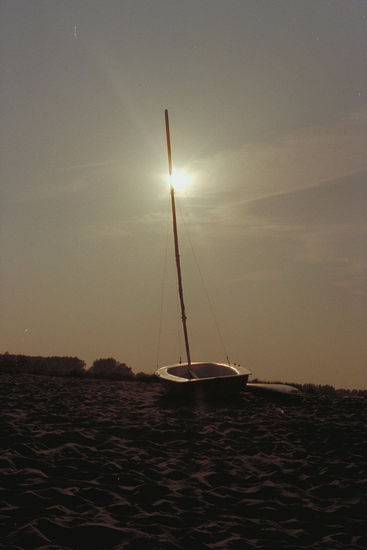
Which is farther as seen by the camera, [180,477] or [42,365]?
[42,365]

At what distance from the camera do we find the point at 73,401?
15336 mm

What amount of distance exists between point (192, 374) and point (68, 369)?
10373 millimetres

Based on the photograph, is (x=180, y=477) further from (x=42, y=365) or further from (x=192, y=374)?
(x=42, y=365)

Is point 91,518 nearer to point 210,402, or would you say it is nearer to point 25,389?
point 210,402

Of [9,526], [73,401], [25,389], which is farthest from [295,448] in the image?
[25,389]

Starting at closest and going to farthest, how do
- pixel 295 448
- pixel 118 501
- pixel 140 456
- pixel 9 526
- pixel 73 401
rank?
pixel 9 526
pixel 118 501
pixel 140 456
pixel 295 448
pixel 73 401

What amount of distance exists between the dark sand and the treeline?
867cm

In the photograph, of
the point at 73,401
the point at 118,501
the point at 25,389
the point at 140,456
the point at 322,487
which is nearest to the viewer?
the point at 118,501

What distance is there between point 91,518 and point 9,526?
1011 millimetres

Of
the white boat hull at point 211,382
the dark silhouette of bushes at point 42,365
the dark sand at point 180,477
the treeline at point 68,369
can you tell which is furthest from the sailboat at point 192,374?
the dark silhouette of bushes at point 42,365

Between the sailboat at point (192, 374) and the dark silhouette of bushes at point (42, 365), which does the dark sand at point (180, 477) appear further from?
the dark silhouette of bushes at point (42, 365)

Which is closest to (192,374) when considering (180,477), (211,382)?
(211,382)

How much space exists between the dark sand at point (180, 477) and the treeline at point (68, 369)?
8.67 metres

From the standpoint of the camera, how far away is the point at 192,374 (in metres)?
17.5
